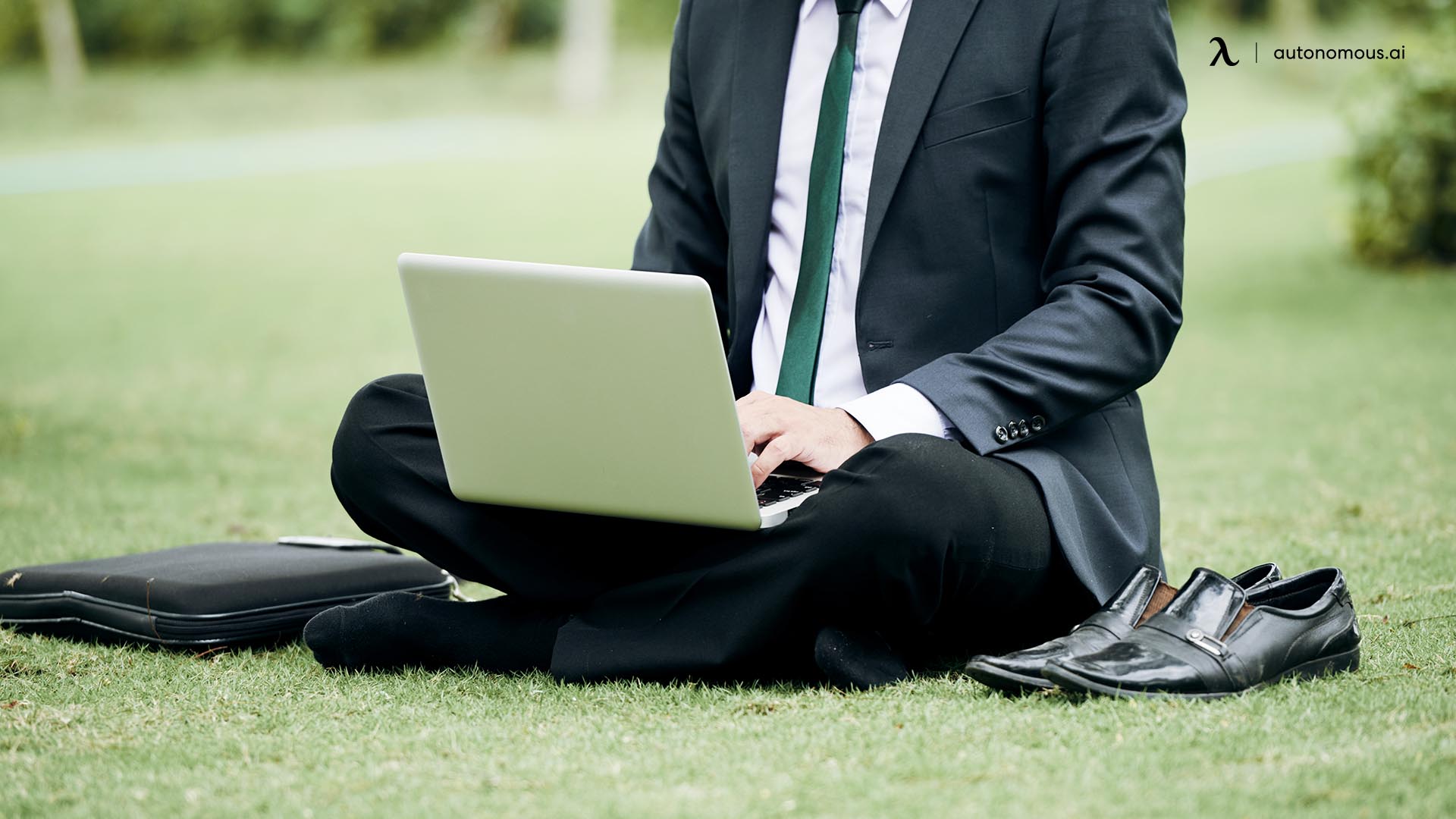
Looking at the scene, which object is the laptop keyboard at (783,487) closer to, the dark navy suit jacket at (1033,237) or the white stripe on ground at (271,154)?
the dark navy suit jacket at (1033,237)

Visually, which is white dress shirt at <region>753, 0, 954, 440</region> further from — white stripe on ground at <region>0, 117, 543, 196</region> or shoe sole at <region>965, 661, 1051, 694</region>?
white stripe on ground at <region>0, 117, 543, 196</region>

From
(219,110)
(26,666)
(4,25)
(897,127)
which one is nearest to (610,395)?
(897,127)

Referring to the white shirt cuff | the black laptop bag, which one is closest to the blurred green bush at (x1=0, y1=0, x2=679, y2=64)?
the black laptop bag

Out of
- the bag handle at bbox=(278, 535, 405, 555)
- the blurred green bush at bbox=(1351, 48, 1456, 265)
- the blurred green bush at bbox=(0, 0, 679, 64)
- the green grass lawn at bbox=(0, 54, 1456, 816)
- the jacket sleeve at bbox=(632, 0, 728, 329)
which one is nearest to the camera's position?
the green grass lawn at bbox=(0, 54, 1456, 816)

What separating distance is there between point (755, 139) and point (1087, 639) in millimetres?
1079

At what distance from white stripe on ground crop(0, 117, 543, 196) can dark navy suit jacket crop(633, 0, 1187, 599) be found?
1572cm

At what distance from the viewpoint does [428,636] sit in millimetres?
2689

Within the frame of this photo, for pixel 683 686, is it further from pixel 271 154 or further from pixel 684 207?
pixel 271 154

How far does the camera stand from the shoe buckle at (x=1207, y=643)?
90.4 inches

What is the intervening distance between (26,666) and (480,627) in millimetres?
816

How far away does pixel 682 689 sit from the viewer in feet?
8.15

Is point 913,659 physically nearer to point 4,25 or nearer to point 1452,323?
point 1452,323

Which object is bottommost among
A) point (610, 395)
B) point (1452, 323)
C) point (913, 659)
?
point (1452, 323)

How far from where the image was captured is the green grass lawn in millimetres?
1963
